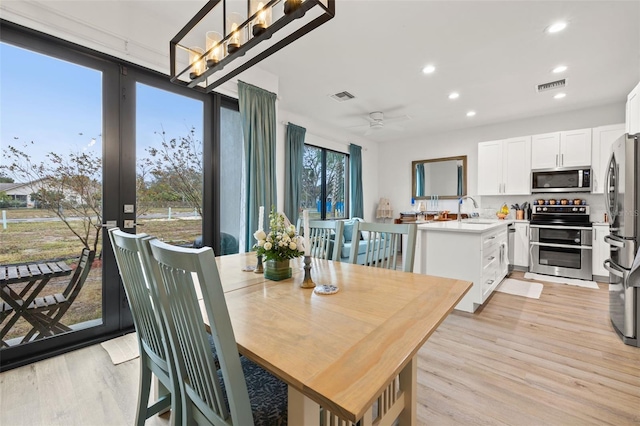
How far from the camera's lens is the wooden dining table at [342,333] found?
66 cm

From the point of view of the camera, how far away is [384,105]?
4.45 meters

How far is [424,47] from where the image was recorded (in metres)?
2.85

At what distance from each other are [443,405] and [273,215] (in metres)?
1.48

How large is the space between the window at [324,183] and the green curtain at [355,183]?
0.16m

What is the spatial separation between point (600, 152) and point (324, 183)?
14.3 ft

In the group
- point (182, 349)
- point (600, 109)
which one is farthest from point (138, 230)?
point (600, 109)

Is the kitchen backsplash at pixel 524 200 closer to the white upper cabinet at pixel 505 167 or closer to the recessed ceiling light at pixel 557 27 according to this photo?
the white upper cabinet at pixel 505 167

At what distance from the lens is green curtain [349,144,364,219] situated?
19.9 ft

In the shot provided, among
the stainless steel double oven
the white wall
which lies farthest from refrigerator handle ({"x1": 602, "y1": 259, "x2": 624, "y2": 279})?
the white wall

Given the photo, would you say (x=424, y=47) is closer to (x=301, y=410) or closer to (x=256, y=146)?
(x=256, y=146)

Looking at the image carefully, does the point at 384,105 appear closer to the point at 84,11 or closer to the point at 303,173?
the point at 303,173

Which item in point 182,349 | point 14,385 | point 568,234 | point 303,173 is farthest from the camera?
point 303,173

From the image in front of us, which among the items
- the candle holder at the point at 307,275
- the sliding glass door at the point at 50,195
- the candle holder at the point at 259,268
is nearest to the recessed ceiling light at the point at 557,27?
the candle holder at the point at 307,275

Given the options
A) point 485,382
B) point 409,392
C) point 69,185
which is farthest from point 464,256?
point 69,185
